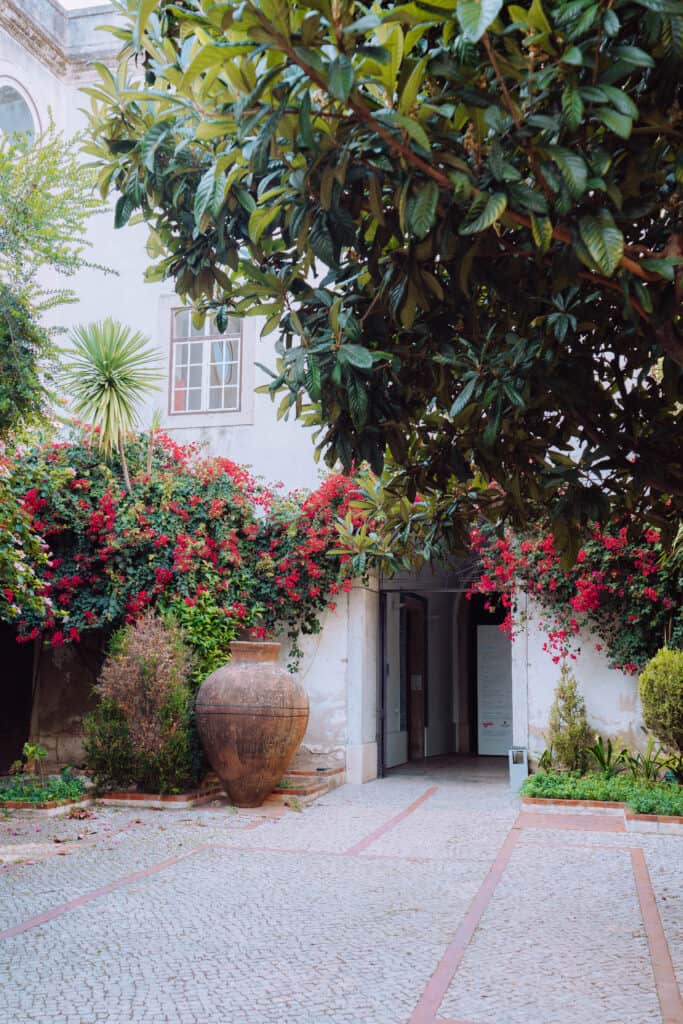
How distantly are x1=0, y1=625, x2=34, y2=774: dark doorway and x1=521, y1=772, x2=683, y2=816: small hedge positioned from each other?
5.47 m

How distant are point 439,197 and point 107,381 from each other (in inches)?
271

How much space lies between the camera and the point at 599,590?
28.5 ft

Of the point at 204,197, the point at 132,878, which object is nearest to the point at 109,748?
the point at 132,878

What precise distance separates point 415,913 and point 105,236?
962 centimetres

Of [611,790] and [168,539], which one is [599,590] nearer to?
[611,790]

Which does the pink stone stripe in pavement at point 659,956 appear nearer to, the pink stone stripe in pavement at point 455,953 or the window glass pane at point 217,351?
the pink stone stripe in pavement at point 455,953

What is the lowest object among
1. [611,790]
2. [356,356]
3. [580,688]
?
[611,790]

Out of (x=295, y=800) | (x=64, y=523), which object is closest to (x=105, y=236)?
(x=64, y=523)

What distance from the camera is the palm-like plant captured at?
885 centimetres

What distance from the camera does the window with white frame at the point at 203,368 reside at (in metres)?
11.3

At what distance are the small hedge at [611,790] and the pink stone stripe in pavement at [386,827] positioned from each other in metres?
1.03

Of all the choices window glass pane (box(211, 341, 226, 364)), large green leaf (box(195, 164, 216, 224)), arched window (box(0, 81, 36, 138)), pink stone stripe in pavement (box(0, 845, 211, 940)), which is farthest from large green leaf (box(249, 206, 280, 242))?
arched window (box(0, 81, 36, 138))

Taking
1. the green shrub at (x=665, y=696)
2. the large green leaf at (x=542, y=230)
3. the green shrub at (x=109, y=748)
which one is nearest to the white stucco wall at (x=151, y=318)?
the green shrub at (x=109, y=748)

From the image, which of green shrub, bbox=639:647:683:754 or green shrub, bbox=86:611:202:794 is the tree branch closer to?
green shrub, bbox=639:647:683:754
